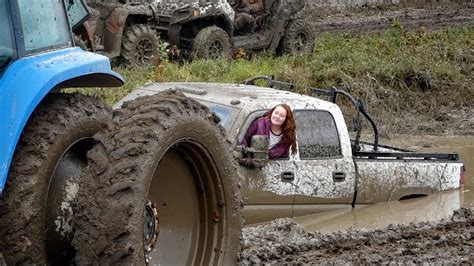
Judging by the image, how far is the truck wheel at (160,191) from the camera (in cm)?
389

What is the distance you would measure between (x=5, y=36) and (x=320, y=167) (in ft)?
17.7

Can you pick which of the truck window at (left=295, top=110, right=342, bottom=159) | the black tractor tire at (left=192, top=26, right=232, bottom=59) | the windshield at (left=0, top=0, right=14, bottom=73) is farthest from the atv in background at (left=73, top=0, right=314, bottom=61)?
the windshield at (left=0, top=0, right=14, bottom=73)

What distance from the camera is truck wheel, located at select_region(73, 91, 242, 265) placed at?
3.89m

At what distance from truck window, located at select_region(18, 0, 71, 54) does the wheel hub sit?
98 cm

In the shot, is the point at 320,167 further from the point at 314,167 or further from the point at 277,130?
the point at 277,130

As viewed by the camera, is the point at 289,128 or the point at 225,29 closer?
the point at 289,128

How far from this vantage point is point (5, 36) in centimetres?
424

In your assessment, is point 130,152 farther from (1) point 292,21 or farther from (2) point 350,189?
(1) point 292,21

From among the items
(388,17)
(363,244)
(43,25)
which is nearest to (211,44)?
(363,244)

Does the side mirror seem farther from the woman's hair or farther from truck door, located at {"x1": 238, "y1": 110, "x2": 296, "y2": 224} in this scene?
the woman's hair

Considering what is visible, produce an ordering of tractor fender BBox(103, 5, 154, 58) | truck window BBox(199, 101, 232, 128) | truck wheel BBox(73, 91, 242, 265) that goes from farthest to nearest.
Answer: tractor fender BBox(103, 5, 154, 58), truck window BBox(199, 101, 232, 128), truck wheel BBox(73, 91, 242, 265)

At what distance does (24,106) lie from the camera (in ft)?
13.2

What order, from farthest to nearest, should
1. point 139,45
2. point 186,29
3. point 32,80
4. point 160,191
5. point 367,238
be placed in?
point 186,29, point 139,45, point 367,238, point 160,191, point 32,80

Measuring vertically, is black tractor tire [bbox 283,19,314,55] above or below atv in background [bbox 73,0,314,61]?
below
